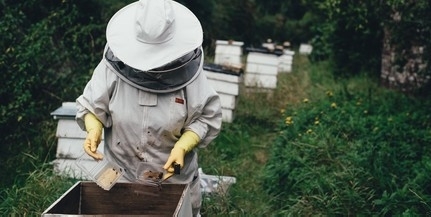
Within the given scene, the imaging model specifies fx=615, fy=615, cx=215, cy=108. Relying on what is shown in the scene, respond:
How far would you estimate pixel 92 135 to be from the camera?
10.8 feet

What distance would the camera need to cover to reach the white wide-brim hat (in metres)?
3.19

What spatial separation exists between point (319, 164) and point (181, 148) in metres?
Result: 2.41

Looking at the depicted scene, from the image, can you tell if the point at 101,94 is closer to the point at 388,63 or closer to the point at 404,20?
the point at 404,20

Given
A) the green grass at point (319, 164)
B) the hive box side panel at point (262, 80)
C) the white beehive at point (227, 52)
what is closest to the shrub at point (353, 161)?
the green grass at point (319, 164)

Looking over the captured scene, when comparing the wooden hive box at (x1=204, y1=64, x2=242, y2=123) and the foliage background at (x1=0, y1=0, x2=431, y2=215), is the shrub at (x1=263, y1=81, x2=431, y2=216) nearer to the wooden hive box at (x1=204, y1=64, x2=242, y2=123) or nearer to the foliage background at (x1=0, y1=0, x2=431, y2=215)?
the foliage background at (x1=0, y1=0, x2=431, y2=215)

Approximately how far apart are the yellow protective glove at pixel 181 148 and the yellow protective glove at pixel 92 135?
1.21 ft

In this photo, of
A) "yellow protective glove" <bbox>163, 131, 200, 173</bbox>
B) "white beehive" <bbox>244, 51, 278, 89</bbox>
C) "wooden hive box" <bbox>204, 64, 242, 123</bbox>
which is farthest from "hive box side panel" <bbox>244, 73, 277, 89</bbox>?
"yellow protective glove" <bbox>163, 131, 200, 173</bbox>

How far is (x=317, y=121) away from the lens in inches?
248

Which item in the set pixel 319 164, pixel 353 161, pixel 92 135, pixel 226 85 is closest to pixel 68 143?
pixel 92 135

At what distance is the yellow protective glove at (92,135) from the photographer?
3.24m

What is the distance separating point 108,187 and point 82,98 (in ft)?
1.90

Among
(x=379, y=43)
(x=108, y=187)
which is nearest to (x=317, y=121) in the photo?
(x=108, y=187)

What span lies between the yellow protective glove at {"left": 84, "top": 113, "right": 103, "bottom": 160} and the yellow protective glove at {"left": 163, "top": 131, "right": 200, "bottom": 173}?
368 mm

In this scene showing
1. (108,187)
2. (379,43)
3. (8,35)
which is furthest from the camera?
(379,43)
